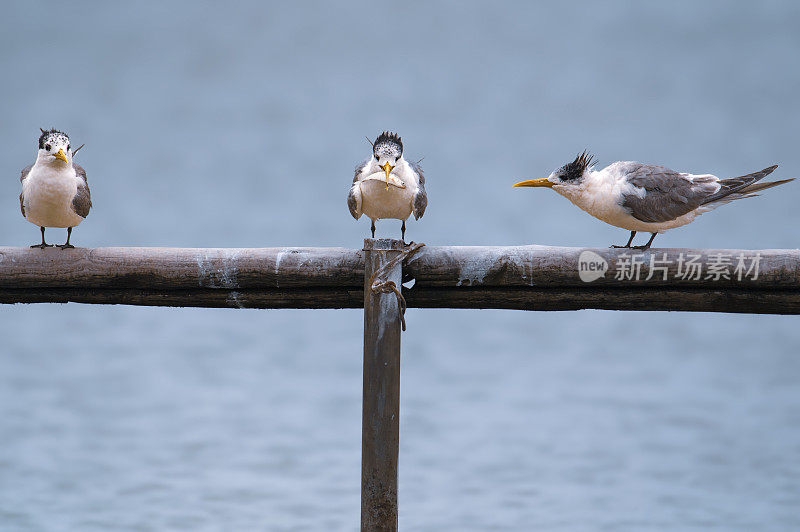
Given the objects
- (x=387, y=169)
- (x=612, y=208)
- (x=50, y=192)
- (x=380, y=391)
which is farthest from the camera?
(x=50, y=192)

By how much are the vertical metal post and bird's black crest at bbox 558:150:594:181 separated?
0.76 meters

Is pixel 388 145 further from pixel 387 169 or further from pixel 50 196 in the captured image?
pixel 50 196

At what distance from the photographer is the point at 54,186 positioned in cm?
306

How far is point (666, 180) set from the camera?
2.98 m

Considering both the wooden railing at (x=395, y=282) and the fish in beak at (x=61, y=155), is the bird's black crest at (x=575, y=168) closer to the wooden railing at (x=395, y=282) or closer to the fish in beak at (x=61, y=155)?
the wooden railing at (x=395, y=282)

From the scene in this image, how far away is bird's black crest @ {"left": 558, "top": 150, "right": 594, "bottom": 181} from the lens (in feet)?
9.81

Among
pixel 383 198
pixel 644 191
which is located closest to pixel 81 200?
pixel 383 198

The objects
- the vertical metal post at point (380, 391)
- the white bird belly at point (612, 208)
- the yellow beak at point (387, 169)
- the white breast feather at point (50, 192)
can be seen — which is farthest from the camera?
the white breast feather at point (50, 192)

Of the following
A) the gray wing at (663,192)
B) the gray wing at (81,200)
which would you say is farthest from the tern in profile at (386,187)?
the gray wing at (81,200)

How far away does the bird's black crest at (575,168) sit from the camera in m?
2.99

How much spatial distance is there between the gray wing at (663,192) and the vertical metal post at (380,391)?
0.93 metres

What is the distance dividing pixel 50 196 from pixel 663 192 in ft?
7.60

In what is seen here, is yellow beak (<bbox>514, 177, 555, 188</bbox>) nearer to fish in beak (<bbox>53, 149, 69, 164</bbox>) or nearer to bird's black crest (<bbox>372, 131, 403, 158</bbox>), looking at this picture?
bird's black crest (<bbox>372, 131, 403, 158</bbox>)

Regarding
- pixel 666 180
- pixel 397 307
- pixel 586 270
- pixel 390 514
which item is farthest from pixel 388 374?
pixel 666 180
